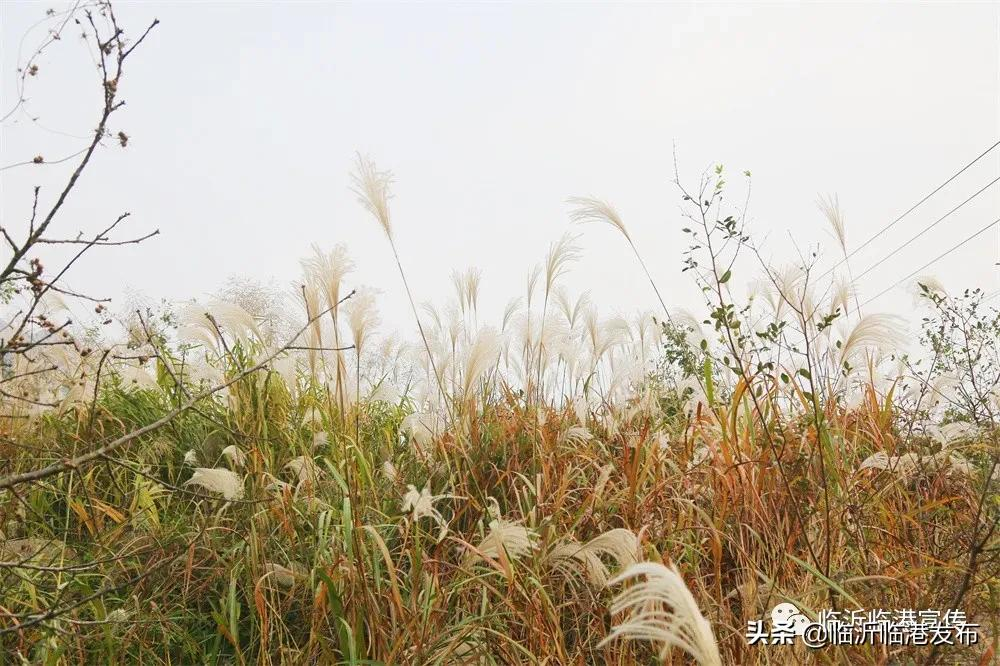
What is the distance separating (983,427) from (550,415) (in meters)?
2.25

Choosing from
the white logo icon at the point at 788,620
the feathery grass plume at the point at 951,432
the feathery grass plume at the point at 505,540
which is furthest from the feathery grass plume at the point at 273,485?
the feathery grass plume at the point at 951,432

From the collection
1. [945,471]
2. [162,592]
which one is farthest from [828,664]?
[162,592]

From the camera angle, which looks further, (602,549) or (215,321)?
(215,321)

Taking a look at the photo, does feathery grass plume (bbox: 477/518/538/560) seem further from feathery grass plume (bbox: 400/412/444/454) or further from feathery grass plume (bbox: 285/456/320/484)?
feathery grass plume (bbox: 400/412/444/454)

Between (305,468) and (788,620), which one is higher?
(305,468)

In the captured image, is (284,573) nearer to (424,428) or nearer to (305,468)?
(305,468)

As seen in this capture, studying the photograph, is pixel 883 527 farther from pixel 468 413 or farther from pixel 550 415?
pixel 468 413

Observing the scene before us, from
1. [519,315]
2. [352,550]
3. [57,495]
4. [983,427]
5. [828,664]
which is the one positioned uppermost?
[519,315]

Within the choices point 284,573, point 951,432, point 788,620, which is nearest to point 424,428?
point 284,573

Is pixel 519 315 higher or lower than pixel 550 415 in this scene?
higher

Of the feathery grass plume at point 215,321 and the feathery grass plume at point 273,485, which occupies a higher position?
the feathery grass plume at point 215,321

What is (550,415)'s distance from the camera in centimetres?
436

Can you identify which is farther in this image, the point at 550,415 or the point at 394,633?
the point at 550,415

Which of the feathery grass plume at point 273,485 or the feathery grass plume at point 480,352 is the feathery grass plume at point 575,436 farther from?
the feathery grass plume at point 273,485
